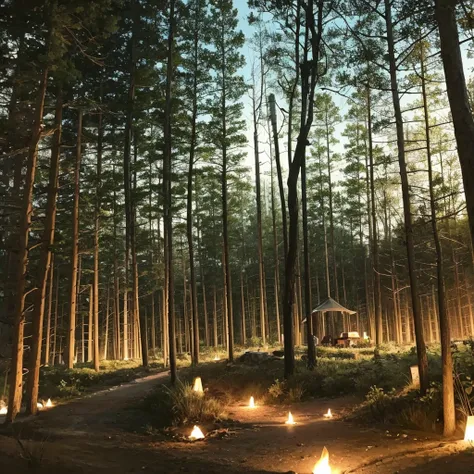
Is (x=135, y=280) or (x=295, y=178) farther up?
(x=295, y=178)

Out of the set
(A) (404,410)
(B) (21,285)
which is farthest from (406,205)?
(B) (21,285)

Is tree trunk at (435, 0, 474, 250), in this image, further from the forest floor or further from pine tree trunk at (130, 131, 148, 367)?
pine tree trunk at (130, 131, 148, 367)

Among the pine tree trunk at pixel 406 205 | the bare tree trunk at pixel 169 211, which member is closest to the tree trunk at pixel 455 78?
the pine tree trunk at pixel 406 205

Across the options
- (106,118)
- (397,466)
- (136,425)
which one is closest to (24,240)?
(136,425)

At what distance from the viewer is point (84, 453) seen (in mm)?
6156

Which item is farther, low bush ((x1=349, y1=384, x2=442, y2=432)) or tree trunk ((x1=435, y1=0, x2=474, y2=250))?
low bush ((x1=349, y1=384, x2=442, y2=432))

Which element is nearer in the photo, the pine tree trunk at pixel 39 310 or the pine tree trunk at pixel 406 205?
the pine tree trunk at pixel 406 205

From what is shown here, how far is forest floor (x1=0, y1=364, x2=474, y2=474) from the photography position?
5367 mm

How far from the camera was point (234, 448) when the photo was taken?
23.3 ft

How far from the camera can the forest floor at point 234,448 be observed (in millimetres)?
5367

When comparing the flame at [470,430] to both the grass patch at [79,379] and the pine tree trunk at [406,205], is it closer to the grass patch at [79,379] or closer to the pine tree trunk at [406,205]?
the pine tree trunk at [406,205]

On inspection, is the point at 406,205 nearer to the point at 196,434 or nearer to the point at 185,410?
the point at 196,434

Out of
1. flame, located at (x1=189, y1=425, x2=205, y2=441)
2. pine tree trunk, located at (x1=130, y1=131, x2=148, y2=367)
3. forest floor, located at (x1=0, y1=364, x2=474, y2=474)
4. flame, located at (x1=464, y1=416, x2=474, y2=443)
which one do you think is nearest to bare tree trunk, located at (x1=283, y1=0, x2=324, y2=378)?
forest floor, located at (x1=0, y1=364, x2=474, y2=474)

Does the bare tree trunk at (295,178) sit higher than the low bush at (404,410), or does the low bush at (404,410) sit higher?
the bare tree trunk at (295,178)
